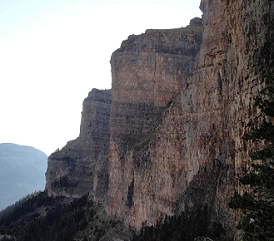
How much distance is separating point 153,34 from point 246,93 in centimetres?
5362

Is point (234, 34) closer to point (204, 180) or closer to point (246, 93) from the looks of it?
point (246, 93)

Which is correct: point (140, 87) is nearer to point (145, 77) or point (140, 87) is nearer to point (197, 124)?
point (145, 77)

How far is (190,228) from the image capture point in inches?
1435

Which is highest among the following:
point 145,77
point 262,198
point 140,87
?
point 145,77

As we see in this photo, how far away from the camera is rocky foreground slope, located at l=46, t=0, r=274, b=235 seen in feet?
82.0

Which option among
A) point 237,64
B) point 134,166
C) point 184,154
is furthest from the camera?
point 134,166

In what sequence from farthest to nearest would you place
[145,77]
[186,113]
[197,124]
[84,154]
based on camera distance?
[84,154]
[145,77]
[186,113]
[197,124]

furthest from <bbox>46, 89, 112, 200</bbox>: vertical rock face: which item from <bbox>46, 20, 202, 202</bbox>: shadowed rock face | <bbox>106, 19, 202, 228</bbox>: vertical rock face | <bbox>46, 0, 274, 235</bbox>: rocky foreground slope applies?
<bbox>106, 19, 202, 228</bbox>: vertical rock face

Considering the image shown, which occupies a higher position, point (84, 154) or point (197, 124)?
point (197, 124)

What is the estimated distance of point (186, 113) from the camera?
1852 inches

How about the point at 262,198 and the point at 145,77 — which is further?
the point at 145,77

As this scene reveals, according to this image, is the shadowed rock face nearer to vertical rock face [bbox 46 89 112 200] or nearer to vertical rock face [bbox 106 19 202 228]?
vertical rock face [bbox 106 19 202 228]

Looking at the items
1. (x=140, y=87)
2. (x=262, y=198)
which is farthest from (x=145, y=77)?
(x=262, y=198)

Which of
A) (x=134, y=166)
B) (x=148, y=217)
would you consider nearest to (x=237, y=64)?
(x=148, y=217)
